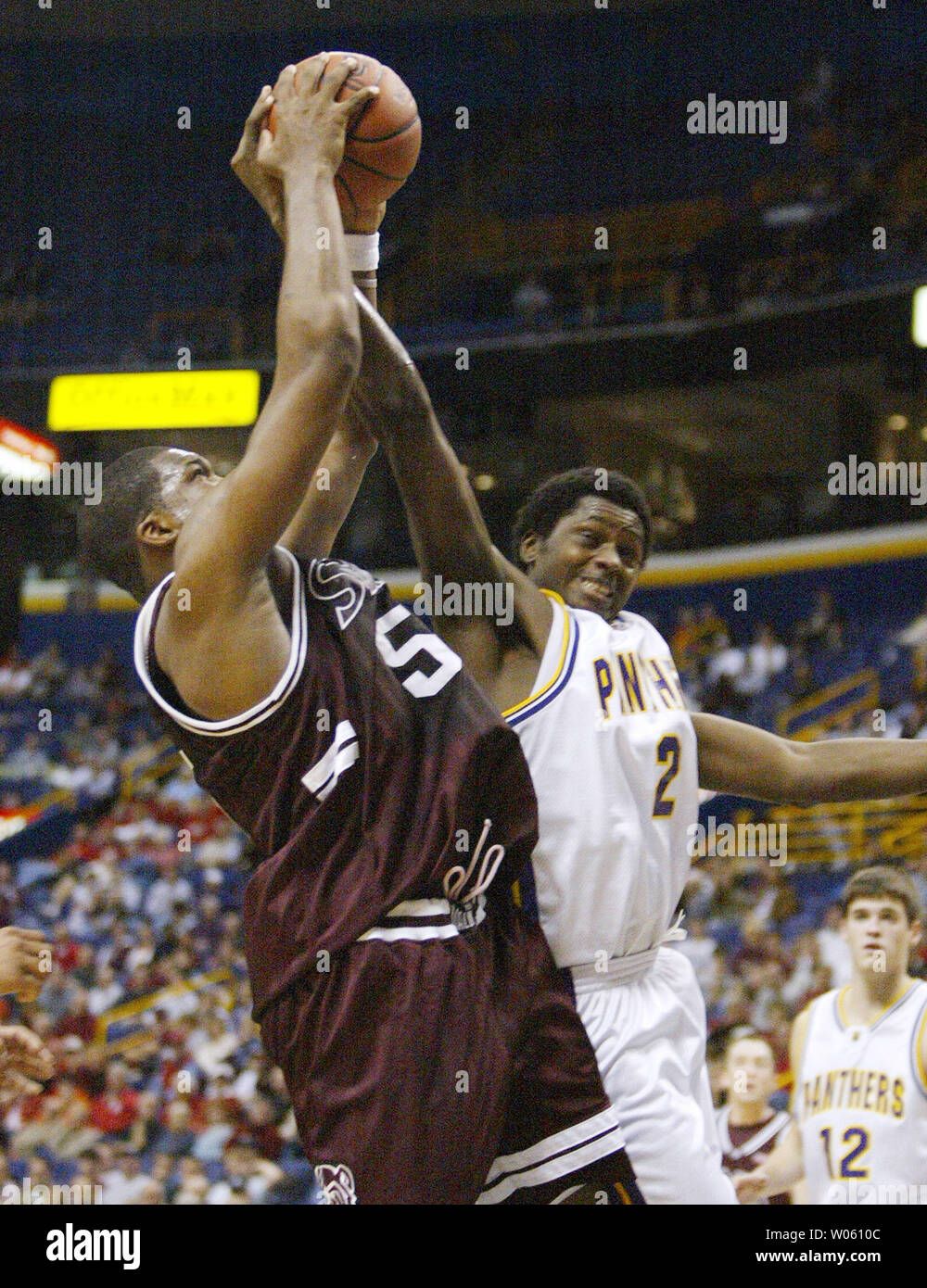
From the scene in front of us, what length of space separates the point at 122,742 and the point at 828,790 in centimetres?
953

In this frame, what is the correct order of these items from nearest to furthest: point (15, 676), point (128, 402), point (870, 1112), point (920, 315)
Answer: point (870, 1112) < point (920, 315) < point (15, 676) < point (128, 402)

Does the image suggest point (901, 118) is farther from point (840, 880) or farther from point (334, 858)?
point (334, 858)

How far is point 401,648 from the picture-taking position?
2.53 metres

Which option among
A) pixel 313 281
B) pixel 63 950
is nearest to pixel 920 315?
pixel 63 950

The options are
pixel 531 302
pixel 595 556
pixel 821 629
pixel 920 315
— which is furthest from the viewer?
pixel 531 302

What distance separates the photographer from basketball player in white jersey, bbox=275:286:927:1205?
2.61m

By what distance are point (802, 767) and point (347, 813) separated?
1059 mm

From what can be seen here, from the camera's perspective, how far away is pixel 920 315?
36.4 ft

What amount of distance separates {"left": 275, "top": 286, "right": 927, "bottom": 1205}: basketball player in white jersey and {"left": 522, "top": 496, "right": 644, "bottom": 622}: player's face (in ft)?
0.34

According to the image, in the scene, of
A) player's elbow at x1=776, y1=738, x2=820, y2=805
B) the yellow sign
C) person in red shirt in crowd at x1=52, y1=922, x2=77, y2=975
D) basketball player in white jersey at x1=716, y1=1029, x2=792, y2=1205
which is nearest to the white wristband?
player's elbow at x1=776, y1=738, x2=820, y2=805

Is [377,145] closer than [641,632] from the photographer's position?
Yes

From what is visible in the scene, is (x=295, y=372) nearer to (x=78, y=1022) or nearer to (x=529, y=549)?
(x=529, y=549)

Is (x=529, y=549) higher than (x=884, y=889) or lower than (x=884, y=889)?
higher
